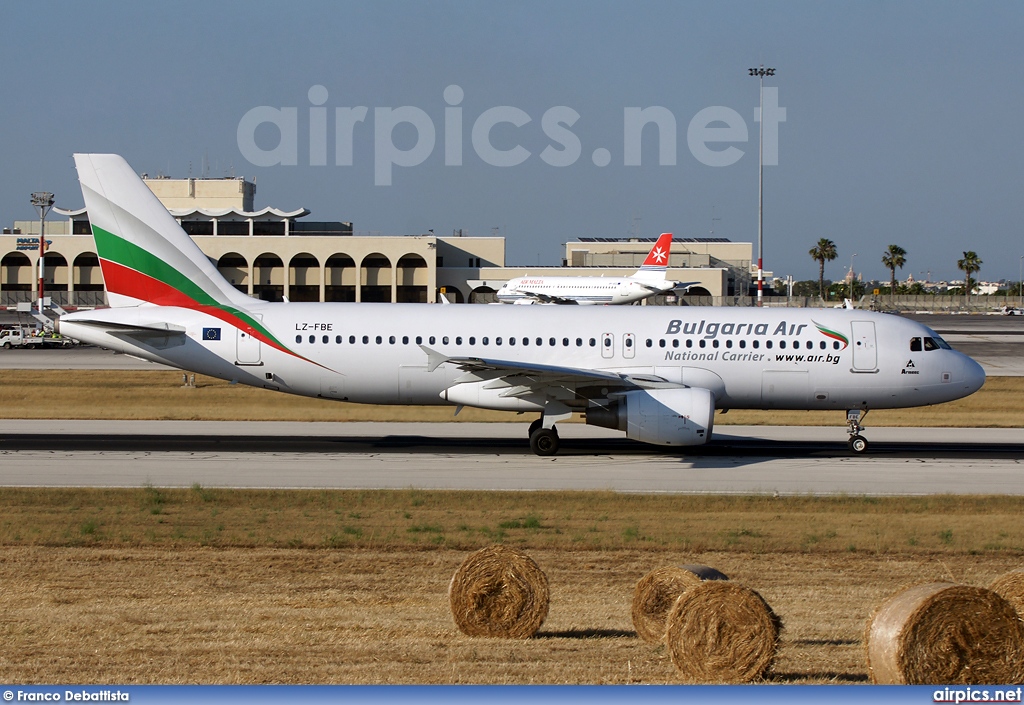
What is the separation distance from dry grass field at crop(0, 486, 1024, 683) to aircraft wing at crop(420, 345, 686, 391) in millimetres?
5079

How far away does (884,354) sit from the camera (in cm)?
2852

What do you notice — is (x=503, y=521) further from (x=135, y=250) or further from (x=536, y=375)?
(x=135, y=250)

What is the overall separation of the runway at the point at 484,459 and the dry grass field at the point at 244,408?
179cm

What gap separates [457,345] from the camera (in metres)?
28.6

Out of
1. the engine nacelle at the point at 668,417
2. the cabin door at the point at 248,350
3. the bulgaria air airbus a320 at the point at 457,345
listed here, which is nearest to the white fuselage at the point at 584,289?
the bulgaria air airbus a320 at the point at 457,345

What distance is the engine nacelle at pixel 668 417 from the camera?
25.7 m

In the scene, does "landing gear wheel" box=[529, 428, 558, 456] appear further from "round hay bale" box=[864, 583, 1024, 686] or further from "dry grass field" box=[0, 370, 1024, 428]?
"round hay bale" box=[864, 583, 1024, 686]

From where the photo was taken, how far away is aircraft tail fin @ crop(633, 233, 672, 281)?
91.3 m

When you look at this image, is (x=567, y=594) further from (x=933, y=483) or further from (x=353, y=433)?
(x=353, y=433)

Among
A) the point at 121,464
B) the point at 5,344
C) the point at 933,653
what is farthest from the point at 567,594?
the point at 5,344

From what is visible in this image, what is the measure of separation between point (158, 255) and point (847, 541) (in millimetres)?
20012

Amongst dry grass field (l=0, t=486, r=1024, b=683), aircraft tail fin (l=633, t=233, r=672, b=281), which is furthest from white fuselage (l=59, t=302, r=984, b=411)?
aircraft tail fin (l=633, t=233, r=672, b=281)

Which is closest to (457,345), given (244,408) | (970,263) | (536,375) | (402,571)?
(536,375)

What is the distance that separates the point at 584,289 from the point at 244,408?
187 feet
